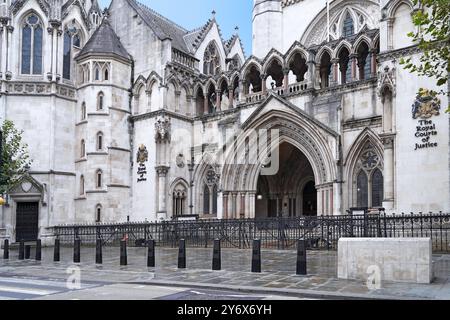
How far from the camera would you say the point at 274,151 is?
97.2 ft

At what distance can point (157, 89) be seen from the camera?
3130cm

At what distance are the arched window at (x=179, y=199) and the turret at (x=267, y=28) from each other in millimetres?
11236

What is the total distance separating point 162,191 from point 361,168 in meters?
12.1

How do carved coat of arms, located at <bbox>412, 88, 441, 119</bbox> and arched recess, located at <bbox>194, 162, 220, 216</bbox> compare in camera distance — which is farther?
arched recess, located at <bbox>194, 162, 220, 216</bbox>

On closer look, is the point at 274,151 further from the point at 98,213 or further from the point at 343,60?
the point at 98,213

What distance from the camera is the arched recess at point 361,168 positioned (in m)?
24.4

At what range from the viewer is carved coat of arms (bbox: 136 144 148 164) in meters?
31.3

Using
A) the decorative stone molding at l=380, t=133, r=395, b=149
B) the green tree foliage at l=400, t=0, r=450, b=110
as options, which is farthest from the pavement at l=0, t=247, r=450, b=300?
the decorative stone molding at l=380, t=133, r=395, b=149

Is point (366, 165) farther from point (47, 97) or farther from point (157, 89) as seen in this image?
point (47, 97)

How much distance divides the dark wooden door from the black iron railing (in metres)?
3.33

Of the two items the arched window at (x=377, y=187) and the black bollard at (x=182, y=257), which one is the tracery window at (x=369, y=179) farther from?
the black bollard at (x=182, y=257)

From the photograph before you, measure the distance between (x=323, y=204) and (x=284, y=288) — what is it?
15.3m

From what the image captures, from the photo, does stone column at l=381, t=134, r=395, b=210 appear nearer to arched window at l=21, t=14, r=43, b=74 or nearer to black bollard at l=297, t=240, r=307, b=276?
black bollard at l=297, t=240, r=307, b=276

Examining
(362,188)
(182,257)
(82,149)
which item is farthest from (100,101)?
(182,257)
